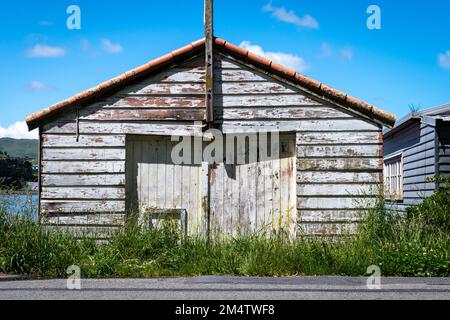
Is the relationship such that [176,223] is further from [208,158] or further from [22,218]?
[22,218]

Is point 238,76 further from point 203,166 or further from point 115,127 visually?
point 115,127

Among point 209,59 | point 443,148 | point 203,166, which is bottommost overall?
point 203,166

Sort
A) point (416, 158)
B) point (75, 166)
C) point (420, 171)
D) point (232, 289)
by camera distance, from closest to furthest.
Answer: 1. point (232, 289)
2. point (75, 166)
3. point (420, 171)
4. point (416, 158)

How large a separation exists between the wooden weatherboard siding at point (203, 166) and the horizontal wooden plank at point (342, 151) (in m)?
0.02

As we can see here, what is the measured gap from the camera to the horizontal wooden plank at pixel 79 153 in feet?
33.0

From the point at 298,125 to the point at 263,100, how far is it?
762 millimetres

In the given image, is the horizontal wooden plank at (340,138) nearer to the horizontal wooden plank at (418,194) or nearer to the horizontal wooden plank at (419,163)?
the horizontal wooden plank at (418,194)

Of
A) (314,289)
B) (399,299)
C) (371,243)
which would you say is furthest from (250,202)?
(399,299)

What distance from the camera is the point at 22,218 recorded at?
8.58 m

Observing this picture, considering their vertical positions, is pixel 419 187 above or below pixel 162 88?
below

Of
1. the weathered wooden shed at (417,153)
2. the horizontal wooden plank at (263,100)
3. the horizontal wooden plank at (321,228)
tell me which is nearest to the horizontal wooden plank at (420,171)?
the weathered wooden shed at (417,153)

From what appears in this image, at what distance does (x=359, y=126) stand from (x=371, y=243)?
7.49 ft

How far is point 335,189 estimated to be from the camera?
9938 mm

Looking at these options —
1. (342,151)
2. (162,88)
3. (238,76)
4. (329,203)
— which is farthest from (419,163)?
(162,88)
